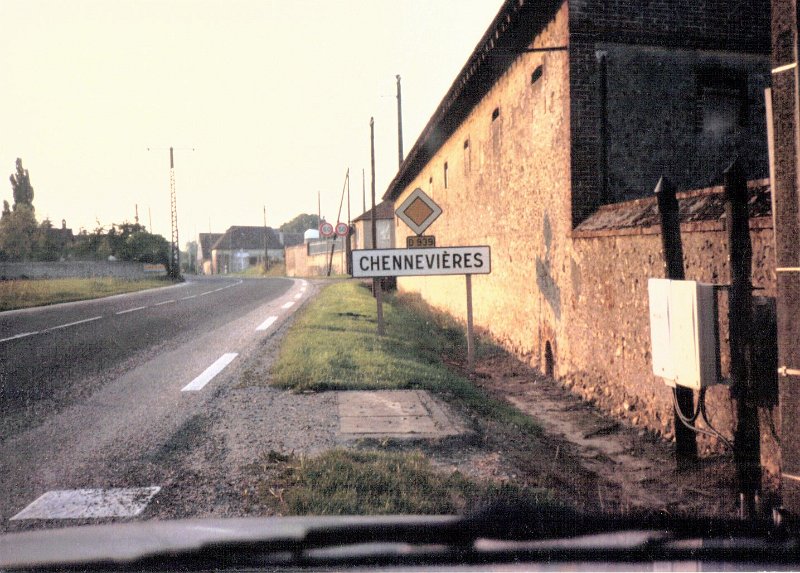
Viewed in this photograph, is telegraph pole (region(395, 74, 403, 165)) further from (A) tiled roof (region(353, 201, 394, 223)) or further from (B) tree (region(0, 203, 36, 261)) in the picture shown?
(B) tree (region(0, 203, 36, 261))

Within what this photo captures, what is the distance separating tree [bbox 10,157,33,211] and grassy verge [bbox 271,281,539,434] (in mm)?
54392

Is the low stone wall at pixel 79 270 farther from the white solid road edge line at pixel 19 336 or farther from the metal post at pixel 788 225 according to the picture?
the metal post at pixel 788 225

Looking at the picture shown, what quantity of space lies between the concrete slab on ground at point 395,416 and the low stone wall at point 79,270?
4192 centimetres

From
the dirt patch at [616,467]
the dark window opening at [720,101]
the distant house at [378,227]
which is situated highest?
the distant house at [378,227]

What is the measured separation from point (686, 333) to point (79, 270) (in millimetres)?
47426

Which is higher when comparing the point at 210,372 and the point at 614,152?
the point at 614,152

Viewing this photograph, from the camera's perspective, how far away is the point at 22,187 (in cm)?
5647

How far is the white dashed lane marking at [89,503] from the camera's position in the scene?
3.14 m

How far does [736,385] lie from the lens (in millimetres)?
3801

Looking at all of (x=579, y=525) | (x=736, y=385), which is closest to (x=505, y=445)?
(x=736, y=385)

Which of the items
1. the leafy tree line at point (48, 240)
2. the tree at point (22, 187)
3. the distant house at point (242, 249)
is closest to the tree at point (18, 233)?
the leafy tree line at point (48, 240)

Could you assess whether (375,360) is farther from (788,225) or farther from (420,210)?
(788,225)

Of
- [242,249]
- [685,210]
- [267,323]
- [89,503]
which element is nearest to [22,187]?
[242,249]

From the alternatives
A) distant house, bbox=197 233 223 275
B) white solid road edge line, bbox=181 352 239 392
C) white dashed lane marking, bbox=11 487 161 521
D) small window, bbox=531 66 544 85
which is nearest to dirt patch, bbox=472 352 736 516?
white dashed lane marking, bbox=11 487 161 521
